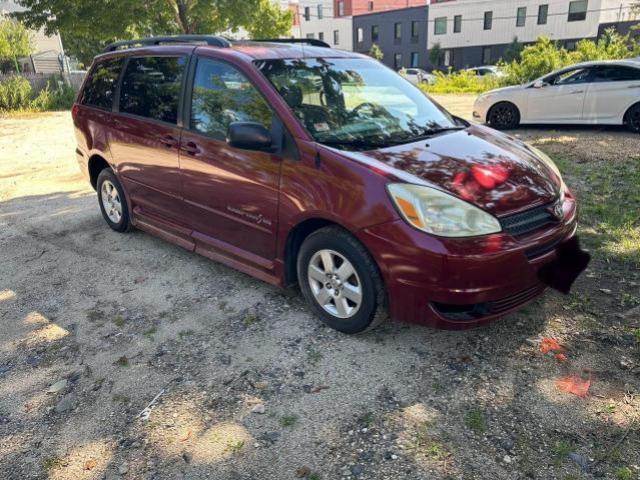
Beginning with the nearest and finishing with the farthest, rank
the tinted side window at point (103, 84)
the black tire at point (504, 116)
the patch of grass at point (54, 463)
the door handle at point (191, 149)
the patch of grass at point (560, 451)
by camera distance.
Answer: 1. the patch of grass at point (560, 451)
2. the patch of grass at point (54, 463)
3. the door handle at point (191, 149)
4. the tinted side window at point (103, 84)
5. the black tire at point (504, 116)

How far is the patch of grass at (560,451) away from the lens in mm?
2379

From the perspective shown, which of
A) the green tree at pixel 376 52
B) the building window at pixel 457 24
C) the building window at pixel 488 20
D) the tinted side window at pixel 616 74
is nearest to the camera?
the tinted side window at pixel 616 74

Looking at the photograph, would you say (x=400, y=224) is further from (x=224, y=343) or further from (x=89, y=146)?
(x=89, y=146)

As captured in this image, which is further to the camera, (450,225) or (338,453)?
(450,225)

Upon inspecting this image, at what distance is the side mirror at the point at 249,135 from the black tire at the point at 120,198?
2300 mm

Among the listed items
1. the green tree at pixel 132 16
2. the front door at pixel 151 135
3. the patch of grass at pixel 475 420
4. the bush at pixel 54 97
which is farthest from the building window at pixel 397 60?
the patch of grass at pixel 475 420

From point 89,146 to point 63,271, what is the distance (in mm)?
1508

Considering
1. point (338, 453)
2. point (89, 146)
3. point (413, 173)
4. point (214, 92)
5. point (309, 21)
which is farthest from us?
point (309, 21)

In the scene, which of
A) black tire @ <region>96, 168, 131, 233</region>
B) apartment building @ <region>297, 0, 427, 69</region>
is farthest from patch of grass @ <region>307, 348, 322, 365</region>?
apartment building @ <region>297, 0, 427, 69</region>

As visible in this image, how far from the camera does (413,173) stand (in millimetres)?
3084

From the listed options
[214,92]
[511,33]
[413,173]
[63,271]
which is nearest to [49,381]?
[63,271]

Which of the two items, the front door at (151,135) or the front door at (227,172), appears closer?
the front door at (227,172)

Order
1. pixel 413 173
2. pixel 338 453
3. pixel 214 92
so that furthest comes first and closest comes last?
pixel 214 92 < pixel 413 173 < pixel 338 453

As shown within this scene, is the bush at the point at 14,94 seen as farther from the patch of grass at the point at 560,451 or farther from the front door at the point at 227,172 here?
the patch of grass at the point at 560,451
